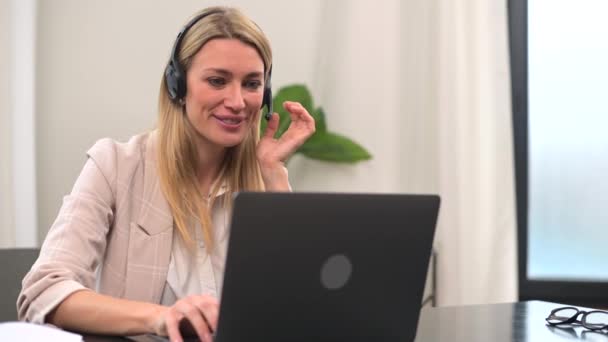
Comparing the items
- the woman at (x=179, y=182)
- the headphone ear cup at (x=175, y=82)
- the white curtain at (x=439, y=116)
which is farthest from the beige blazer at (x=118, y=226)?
the white curtain at (x=439, y=116)

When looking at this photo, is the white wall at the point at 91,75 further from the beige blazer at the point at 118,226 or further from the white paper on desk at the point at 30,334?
the white paper on desk at the point at 30,334

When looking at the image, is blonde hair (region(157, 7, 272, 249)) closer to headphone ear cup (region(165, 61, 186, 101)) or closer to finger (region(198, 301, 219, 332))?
headphone ear cup (region(165, 61, 186, 101))

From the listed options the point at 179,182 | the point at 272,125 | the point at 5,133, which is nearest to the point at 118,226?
the point at 179,182

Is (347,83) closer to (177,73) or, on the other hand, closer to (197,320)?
(177,73)

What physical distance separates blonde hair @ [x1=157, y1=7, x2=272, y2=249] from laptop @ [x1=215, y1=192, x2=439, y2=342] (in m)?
0.65

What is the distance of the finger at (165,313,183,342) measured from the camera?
1.03 m

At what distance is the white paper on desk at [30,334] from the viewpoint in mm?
987

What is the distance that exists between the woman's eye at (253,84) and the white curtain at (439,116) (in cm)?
132

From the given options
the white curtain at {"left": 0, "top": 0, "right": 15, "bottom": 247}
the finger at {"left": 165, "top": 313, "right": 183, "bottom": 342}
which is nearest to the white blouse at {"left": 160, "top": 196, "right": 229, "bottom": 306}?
the finger at {"left": 165, "top": 313, "right": 183, "bottom": 342}

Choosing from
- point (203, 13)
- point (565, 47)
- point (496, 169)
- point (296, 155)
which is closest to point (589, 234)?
point (496, 169)

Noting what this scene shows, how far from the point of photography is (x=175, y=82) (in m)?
1.62

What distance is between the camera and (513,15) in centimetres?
303

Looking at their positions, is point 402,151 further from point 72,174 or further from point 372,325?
point 372,325

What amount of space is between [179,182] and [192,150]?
0.33 ft
